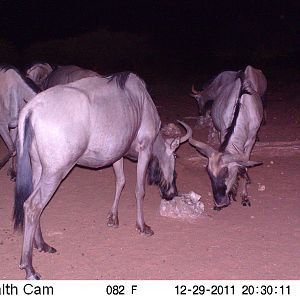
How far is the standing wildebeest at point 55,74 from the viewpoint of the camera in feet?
31.7

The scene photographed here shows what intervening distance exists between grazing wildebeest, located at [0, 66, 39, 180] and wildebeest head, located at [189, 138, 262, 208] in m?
2.94

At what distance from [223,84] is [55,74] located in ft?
10.5

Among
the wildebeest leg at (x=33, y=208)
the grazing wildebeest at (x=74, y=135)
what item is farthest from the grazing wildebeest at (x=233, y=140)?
the wildebeest leg at (x=33, y=208)

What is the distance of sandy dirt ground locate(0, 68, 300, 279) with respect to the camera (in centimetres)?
571

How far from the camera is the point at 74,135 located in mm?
5480

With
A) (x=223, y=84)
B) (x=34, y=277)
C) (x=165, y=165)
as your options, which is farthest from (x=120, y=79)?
(x=223, y=84)

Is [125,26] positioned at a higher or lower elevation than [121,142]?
A: higher

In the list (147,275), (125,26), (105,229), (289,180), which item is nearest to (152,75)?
(289,180)

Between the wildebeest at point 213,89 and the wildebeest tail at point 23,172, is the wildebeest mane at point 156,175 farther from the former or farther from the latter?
the wildebeest at point 213,89

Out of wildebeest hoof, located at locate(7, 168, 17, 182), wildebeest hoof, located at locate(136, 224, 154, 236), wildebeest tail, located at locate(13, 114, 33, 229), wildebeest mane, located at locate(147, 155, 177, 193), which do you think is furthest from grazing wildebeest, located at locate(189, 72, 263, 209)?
wildebeest hoof, located at locate(7, 168, 17, 182)

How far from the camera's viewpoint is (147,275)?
18.3ft

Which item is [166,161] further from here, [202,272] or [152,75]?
[152,75]

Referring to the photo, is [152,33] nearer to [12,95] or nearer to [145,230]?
[12,95]
